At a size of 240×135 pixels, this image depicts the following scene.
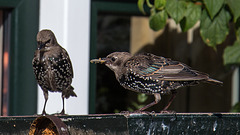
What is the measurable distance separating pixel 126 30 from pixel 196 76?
8.48ft

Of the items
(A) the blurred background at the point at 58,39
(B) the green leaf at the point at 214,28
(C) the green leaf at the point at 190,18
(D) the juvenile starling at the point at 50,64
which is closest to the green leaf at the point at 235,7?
(B) the green leaf at the point at 214,28

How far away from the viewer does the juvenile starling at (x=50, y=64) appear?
2904 mm

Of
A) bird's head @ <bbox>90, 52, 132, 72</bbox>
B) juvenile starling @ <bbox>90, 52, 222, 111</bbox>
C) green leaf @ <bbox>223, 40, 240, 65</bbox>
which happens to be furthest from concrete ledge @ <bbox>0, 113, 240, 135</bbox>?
green leaf @ <bbox>223, 40, 240, 65</bbox>

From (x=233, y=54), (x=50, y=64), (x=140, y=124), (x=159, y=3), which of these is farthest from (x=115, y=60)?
(x=233, y=54)

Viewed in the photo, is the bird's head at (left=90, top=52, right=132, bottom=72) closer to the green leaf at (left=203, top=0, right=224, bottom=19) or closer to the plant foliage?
the plant foliage

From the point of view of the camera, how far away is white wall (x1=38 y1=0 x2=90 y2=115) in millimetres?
3949

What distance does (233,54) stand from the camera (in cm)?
430

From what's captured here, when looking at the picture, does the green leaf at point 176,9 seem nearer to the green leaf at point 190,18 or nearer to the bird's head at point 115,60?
the green leaf at point 190,18

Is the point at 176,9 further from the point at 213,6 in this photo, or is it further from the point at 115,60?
the point at 115,60

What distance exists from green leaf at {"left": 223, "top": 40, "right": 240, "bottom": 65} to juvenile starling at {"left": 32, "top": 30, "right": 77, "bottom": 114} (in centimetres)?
179

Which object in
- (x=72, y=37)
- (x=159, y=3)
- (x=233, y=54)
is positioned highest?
(x=159, y=3)

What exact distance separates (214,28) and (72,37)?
3.92 feet

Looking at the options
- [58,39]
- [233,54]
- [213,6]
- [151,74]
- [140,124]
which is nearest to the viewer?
[140,124]

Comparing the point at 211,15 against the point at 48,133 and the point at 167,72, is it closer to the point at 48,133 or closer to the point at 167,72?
the point at 167,72
